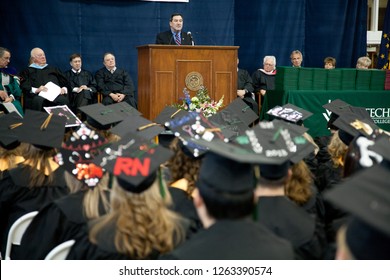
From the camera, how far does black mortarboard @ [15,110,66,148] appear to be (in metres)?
3.38

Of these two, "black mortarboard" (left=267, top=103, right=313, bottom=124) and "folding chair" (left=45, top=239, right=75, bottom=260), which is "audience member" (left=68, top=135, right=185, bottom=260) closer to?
"folding chair" (left=45, top=239, right=75, bottom=260)

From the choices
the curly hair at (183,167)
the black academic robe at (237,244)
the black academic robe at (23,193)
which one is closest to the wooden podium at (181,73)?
the black academic robe at (23,193)

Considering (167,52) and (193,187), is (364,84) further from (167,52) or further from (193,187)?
(193,187)

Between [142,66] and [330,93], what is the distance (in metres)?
2.80

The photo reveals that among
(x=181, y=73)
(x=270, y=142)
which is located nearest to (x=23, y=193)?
(x=270, y=142)

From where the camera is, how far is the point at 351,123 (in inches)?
156

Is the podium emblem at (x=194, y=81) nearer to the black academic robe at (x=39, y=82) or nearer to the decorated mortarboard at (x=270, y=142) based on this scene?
the black academic robe at (x=39, y=82)

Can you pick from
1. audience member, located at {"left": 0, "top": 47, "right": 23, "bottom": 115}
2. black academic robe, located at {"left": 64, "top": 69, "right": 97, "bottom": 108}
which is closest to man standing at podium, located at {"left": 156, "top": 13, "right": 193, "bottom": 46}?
black academic robe, located at {"left": 64, "top": 69, "right": 97, "bottom": 108}

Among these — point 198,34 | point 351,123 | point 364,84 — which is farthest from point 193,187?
point 198,34

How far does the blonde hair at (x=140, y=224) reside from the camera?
7.02 feet

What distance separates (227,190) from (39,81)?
25.5 ft

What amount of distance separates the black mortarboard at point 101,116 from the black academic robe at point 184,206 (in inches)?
61.2

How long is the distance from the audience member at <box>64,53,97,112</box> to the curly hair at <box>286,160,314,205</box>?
21.9 feet
